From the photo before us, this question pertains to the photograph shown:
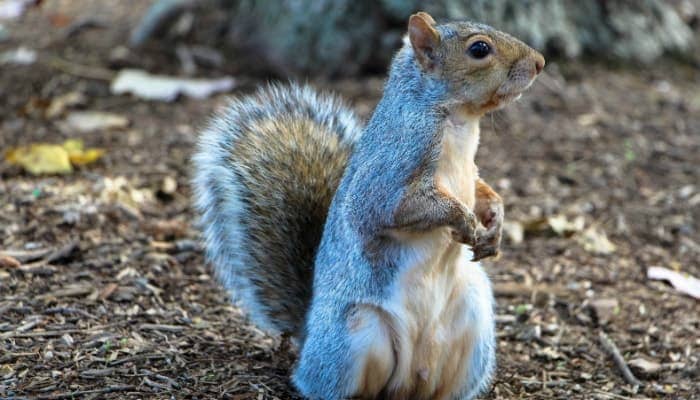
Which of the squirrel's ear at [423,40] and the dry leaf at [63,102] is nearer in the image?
the squirrel's ear at [423,40]

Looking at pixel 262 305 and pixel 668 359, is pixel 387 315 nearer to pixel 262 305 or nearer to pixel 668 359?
pixel 262 305

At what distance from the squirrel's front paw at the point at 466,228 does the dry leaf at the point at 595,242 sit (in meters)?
1.66

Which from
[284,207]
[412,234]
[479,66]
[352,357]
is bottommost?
[352,357]

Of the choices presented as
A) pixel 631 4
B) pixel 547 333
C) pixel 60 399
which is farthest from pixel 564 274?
pixel 631 4

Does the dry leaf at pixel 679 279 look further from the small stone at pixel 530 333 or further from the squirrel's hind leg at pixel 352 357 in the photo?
the squirrel's hind leg at pixel 352 357

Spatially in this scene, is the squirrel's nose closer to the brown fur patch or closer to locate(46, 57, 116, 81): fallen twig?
the brown fur patch

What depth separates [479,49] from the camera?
264 centimetres

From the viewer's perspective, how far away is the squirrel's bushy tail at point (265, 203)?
302 centimetres

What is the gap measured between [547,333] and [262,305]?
1.03 m

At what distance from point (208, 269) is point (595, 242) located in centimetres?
161

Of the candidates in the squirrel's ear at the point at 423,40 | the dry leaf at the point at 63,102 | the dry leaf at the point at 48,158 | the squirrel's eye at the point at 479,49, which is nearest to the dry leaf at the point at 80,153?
the dry leaf at the point at 48,158

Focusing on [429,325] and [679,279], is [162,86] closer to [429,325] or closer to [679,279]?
[679,279]

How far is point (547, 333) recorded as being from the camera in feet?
11.2

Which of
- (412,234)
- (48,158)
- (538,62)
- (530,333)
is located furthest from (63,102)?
A: (538,62)
